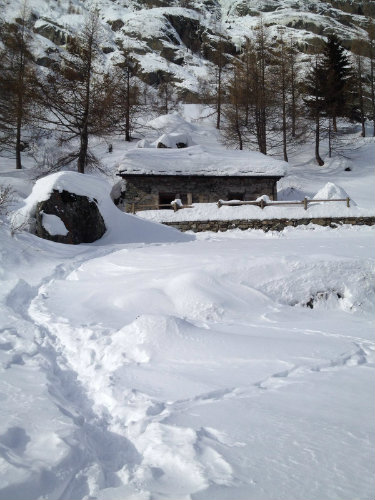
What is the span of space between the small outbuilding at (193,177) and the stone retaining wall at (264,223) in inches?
127

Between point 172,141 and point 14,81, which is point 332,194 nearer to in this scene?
point 172,141

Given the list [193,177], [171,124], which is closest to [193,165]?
[193,177]

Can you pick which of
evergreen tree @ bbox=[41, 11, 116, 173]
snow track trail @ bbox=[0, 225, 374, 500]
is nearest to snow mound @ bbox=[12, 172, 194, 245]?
snow track trail @ bbox=[0, 225, 374, 500]

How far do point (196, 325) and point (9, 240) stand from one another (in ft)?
16.9

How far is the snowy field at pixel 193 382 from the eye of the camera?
1.55 m

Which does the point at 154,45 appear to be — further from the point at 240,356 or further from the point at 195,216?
the point at 240,356

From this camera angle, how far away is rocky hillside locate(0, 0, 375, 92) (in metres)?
41.5

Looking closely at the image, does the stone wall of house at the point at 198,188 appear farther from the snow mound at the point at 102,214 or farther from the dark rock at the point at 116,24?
the dark rock at the point at 116,24

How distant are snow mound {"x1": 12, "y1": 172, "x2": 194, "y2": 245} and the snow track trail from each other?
4.86m

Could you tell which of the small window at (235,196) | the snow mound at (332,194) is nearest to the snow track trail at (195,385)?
the snow mound at (332,194)

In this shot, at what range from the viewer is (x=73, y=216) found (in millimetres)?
9367

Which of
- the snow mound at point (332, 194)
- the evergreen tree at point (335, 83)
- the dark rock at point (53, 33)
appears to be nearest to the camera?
the snow mound at point (332, 194)

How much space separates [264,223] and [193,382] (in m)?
12.3

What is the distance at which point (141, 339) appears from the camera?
125 inches
